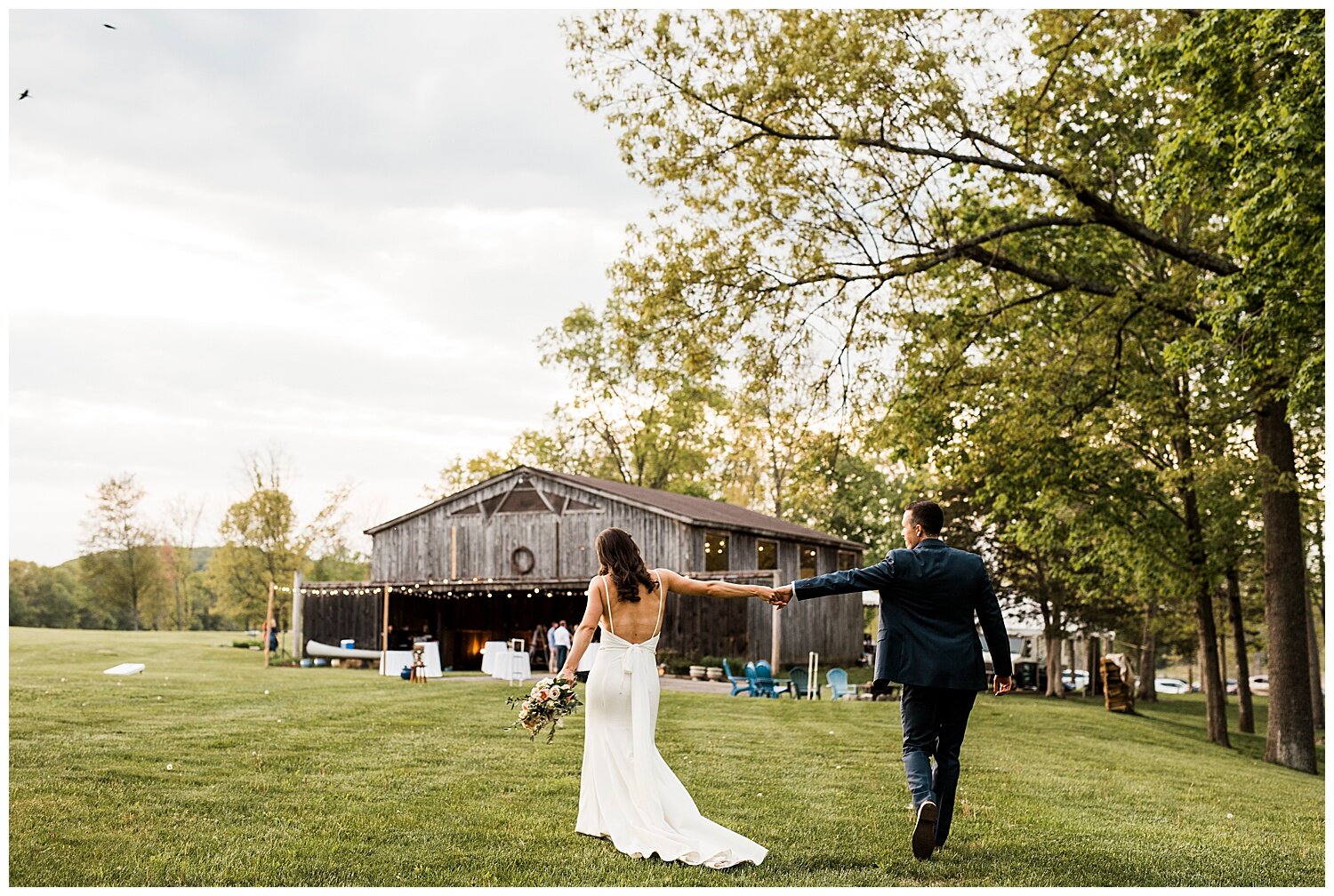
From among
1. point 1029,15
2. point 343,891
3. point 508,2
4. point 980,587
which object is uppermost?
point 1029,15

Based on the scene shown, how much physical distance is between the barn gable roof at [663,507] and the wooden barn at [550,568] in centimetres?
8

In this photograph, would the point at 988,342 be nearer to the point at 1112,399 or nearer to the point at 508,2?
the point at 1112,399

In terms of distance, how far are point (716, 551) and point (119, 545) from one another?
137 ft

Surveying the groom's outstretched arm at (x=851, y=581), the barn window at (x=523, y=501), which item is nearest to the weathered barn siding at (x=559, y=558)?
the barn window at (x=523, y=501)

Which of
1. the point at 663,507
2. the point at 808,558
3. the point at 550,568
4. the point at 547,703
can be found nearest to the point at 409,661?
the point at 550,568

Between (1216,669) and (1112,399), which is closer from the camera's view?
(1112,399)

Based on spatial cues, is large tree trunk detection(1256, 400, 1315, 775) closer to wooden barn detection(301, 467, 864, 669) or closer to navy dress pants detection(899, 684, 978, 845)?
navy dress pants detection(899, 684, 978, 845)

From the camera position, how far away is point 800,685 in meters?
25.9

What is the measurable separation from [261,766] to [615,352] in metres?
42.5

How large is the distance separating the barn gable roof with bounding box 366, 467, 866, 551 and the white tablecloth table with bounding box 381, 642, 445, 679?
6.85m

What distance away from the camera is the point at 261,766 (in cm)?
1150

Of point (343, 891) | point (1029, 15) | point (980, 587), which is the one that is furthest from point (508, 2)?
point (1029, 15)

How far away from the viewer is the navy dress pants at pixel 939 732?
7680 millimetres

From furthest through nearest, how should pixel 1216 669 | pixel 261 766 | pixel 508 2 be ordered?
pixel 1216 669 → pixel 261 766 → pixel 508 2
